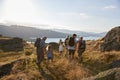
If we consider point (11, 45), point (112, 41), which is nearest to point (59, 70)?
point (112, 41)

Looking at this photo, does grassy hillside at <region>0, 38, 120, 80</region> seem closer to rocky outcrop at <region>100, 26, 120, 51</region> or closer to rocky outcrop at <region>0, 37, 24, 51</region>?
rocky outcrop at <region>100, 26, 120, 51</region>

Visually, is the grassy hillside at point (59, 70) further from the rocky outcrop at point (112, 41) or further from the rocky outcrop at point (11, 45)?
the rocky outcrop at point (11, 45)

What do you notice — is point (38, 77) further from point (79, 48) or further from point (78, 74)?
point (79, 48)

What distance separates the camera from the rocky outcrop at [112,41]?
3296 centimetres

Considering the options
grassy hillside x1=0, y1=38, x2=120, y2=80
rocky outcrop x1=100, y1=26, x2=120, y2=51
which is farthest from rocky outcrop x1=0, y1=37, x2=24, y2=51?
grassy hillside x1=0, y1=38, x2=120, y2=80

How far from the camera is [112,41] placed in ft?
113

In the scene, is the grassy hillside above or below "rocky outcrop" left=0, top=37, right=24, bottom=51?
above

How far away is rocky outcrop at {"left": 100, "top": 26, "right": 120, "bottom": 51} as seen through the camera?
33.0 meters

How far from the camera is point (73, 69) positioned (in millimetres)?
22422

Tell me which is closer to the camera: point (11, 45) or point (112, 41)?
point (112, 41)

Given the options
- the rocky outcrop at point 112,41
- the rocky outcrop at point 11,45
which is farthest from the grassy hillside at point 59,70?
the rocky outcrop at point 11,45

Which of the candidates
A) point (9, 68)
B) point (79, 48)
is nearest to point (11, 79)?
point (9, 68)

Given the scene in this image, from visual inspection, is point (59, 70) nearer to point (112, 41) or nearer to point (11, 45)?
point (112, 41)

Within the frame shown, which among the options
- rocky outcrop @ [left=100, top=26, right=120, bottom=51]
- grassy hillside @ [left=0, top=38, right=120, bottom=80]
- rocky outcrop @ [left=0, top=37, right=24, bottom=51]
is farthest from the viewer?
rocky outcrop @ [left=0, top=37, right=24, bottom=51]
